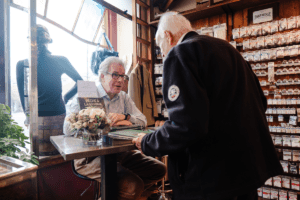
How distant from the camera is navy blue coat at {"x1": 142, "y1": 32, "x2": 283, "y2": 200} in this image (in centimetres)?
88

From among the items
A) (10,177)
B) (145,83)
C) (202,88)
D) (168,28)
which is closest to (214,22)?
(145,83)

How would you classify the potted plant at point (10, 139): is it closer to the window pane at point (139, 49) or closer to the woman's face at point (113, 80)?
the woman's face at point (113, 80)

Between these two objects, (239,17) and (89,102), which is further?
(239,17)

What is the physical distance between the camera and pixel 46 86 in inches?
82.2

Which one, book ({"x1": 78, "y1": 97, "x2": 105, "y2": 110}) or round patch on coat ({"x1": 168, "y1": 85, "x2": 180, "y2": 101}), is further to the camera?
book ({"x1": 78, "y1": 97, "x2": 105, "y2": 110})

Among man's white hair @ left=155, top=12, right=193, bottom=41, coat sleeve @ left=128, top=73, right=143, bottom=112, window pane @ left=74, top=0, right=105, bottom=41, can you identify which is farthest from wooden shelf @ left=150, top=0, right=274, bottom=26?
→ man's white hair @ left=155, top=12, right=193, bottom=41

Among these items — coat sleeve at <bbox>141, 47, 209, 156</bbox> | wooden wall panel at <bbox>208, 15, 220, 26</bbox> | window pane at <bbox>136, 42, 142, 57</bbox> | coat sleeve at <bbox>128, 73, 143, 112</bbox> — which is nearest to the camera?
coat sleeve at <bbox>141, 47, 209, 156</bbox>

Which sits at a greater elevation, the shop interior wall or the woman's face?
the shop interior wall

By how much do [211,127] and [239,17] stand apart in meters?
3.22

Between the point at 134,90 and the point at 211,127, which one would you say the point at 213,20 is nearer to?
the point at 134,90

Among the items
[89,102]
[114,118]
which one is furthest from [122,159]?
[89,102]

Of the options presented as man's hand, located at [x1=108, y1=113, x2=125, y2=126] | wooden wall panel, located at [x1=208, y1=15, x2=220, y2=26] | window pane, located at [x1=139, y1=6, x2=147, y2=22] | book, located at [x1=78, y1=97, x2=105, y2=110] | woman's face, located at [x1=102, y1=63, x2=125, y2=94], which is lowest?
man's hand, located at [x1=108, y1=113, x2=125, y2=126]

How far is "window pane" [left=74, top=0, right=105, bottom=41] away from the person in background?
4.41 ft

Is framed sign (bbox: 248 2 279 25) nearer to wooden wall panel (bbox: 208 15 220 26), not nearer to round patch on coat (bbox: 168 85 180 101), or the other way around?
wooden wall panel (bbox: 208 15 220 26)
